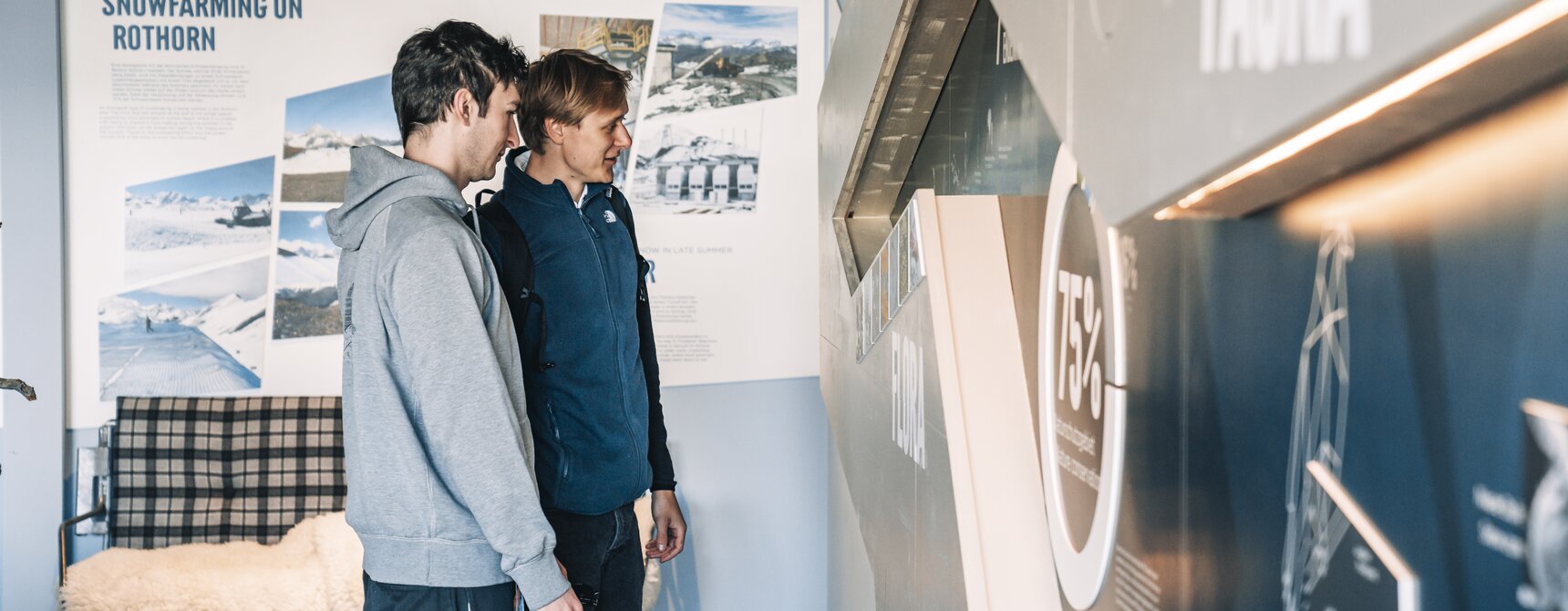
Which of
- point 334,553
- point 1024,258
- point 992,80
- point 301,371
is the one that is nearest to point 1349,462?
point 1024,258

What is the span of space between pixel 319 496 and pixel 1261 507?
3537 mm

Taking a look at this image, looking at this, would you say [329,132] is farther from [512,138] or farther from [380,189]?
[380,189]

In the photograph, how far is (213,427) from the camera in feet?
11.9

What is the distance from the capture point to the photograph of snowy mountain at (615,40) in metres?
3.93

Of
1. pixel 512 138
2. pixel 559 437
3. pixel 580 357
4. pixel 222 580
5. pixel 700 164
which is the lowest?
pixel 222 580

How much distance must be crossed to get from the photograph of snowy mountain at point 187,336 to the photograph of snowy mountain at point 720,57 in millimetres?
1541

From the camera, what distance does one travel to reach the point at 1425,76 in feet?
→ 1.13

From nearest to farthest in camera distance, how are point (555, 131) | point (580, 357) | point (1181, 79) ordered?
point (1181, 79)
point (580, 357)
point (555, 131)

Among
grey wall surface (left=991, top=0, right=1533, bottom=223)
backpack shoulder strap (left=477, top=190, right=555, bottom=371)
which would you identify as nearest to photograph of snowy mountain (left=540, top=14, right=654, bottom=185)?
backpack shoulder strap (left=477, top=190, right=555, bottom=371)

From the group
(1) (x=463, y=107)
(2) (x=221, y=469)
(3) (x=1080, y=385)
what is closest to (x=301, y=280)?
(2) (x=221, y=469)

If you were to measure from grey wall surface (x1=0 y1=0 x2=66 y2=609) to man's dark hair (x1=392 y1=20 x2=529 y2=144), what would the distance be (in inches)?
110

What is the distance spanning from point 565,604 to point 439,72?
0.77m

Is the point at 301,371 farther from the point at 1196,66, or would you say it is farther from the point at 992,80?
the point at 1196,66

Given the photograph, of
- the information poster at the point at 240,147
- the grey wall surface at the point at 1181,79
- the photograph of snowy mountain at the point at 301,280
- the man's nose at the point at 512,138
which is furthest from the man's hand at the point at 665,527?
the photograph of snowy mountain at the point at 301,280
